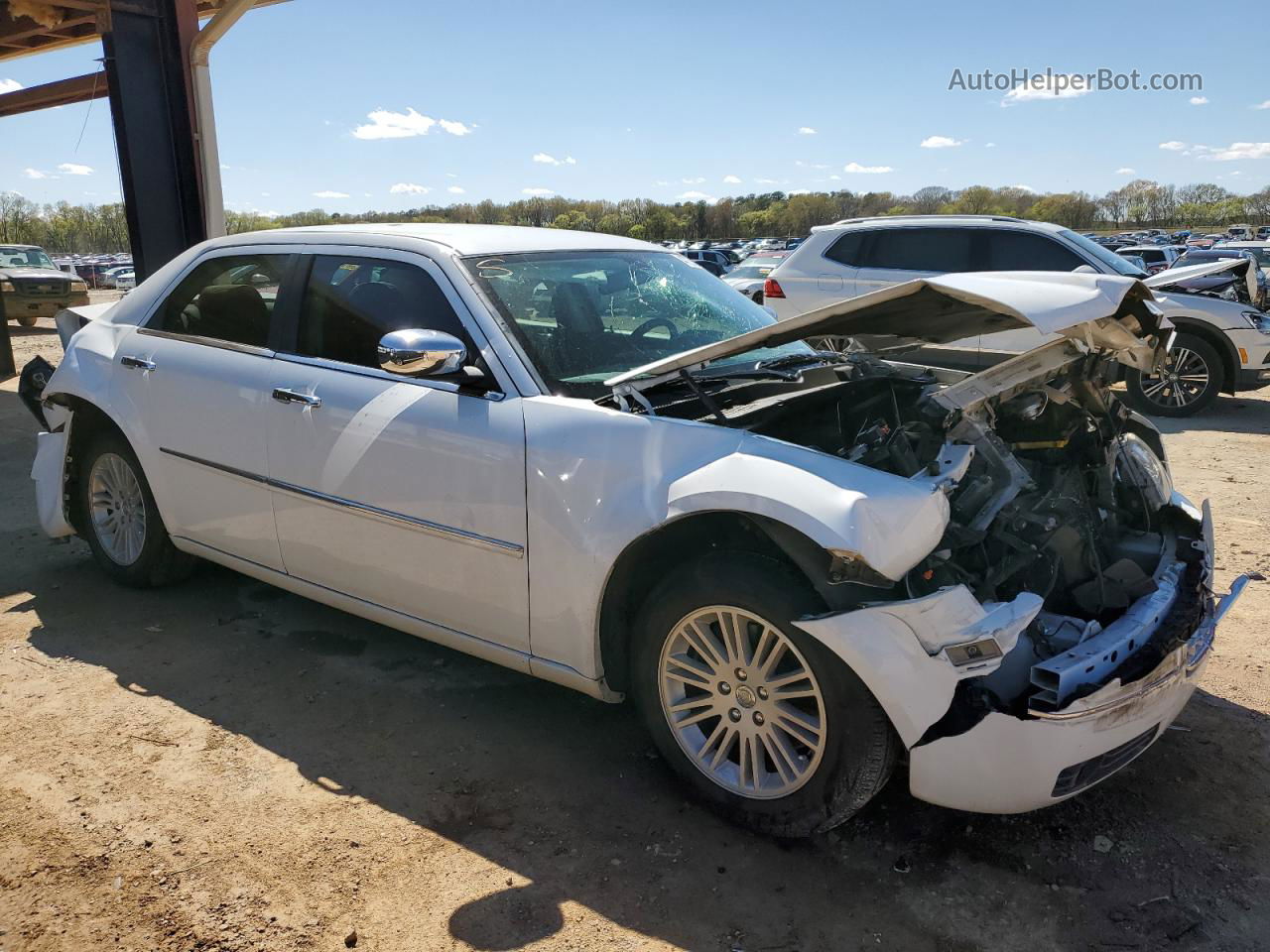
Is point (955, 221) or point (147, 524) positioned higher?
point (955, 221)

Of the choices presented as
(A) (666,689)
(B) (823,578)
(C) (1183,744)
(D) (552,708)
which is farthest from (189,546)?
(C) (1183,744)

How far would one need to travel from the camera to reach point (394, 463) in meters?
3.20

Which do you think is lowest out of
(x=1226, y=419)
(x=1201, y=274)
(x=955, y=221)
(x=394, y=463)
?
(x=1226, y=419)

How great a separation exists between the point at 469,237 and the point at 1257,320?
8.98 meters

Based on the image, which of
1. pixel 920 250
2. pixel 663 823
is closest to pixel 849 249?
pixel 920 250

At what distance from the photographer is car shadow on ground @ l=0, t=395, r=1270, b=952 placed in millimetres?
2395

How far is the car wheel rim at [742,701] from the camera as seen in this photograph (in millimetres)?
2568

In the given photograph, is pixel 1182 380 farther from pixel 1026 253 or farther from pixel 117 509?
pixel 117 509

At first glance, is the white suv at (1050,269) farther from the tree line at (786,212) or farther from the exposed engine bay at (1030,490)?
the tree line at (786,212)

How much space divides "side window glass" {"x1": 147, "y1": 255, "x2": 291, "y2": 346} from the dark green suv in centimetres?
1573

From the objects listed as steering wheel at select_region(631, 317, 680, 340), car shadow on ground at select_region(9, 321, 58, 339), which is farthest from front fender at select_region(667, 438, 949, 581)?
car shadow on ground at select_region(9, 321, 58, 339)

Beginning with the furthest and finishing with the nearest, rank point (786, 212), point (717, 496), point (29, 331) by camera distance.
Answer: point (786, 212) → point (29, 331) → point (717, 496)

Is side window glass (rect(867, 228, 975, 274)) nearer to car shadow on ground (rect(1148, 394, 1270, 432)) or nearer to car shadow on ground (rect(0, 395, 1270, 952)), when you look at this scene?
car shadow on ground (rect(1148, 394, 1270, 432))

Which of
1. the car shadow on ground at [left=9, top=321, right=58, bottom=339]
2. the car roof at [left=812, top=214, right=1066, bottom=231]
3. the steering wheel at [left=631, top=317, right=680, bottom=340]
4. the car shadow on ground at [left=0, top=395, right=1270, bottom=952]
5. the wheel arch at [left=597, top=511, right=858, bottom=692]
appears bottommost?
the car shadow on ground at [left=0, top=395, right=1270, bottom=952]
